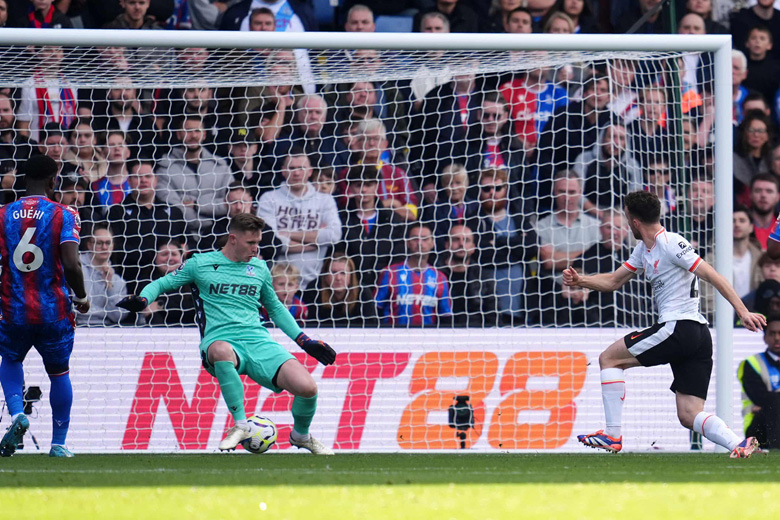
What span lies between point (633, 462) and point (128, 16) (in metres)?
5.80

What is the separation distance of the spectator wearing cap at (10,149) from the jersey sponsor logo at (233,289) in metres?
2.35

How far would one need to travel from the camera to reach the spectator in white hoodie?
876cm

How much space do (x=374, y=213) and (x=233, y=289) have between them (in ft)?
6.60

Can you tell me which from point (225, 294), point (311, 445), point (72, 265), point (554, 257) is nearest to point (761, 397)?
point (554, 257)

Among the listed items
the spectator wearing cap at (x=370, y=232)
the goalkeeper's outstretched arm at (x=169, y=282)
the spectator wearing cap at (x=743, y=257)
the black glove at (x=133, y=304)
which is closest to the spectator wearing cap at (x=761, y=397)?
the spectator wearing cap at (x=743, y=257)

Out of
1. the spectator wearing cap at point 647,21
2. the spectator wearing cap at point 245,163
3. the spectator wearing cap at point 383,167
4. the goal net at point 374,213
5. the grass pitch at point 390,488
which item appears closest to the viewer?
the grass pitch at point 390,488

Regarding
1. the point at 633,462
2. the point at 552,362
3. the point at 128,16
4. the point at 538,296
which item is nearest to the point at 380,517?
the point at 633,462

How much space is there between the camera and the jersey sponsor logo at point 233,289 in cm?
711

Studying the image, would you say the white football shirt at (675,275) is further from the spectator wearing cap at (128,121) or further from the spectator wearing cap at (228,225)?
the spectator wearing cap at (128,121)

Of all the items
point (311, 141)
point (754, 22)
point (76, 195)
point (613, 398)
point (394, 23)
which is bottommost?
point (613, 398)

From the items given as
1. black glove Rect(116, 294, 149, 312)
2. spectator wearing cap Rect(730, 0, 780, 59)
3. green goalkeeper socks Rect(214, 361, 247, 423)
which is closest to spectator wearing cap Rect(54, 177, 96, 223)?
black glove Rect(116, 294, 149, 312)

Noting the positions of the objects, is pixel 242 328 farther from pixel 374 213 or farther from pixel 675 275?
pixel 675 275

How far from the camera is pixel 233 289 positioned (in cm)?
714

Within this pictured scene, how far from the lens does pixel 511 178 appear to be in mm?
9164
